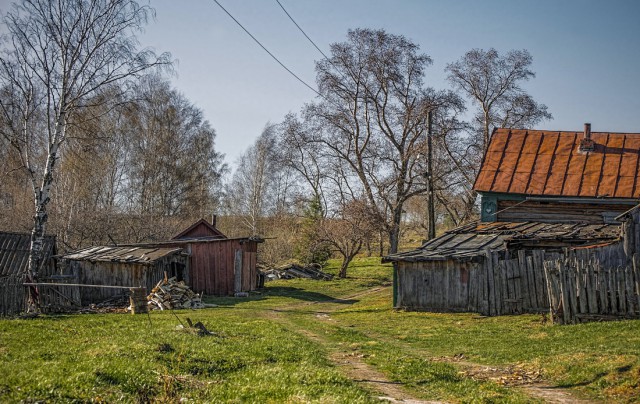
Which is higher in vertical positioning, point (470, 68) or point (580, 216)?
point (470, 68)

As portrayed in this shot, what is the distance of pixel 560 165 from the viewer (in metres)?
30.5

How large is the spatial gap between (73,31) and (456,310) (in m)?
18.8

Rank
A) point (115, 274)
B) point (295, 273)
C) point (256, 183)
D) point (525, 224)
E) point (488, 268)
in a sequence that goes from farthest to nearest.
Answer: point (256, 183), point (295, 273), point (115, 274), point (525, 224), point (488, 268)

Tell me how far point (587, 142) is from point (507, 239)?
1054cm

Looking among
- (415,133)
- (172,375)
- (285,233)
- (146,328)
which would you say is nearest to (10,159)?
(285,233)

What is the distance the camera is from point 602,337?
15.3m

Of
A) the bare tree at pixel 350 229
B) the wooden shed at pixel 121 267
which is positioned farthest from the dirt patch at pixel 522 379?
the bare tree at pixel 350 229

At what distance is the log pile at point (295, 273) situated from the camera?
45.1m

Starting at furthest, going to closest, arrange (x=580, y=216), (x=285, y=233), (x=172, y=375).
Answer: (x=285, y=233)
(x=580, y=216)
(x=172, y=375)

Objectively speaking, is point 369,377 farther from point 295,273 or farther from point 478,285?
point 295,273

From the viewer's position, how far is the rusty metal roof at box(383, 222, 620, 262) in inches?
940

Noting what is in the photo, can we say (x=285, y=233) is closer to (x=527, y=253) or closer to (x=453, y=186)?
(x=453, y=186)

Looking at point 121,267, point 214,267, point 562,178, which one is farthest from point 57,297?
point 562,178

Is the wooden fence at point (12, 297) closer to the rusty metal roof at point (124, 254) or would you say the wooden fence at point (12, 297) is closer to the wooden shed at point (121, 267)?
the wooden shed at point (121, 267)
